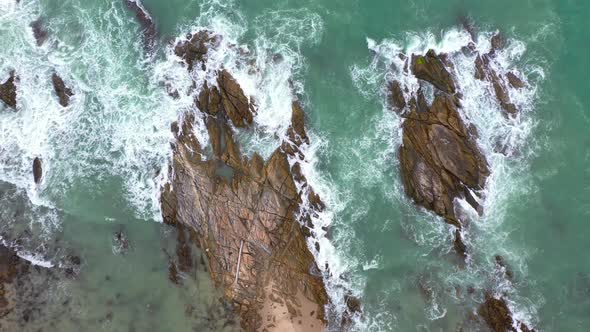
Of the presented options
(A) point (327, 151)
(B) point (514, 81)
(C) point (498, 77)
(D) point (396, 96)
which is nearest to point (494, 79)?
(C) point (498, 77)

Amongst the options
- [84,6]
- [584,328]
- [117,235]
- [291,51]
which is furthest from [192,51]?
[584,328]

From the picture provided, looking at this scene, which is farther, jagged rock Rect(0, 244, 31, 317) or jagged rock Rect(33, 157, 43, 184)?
jagged rock Rect(33, 157, 43, 184)

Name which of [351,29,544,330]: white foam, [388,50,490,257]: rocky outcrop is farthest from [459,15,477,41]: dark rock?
[388,50,490,257]: rocky outcrop

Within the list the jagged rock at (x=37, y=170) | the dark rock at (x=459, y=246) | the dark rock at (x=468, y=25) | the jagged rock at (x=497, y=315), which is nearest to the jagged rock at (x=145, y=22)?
the jagged rock at (x=37, y=170)

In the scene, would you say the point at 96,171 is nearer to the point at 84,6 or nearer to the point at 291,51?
the point at 84,6

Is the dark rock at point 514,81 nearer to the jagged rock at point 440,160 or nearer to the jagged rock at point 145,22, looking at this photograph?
the jagged rock at point 440,160

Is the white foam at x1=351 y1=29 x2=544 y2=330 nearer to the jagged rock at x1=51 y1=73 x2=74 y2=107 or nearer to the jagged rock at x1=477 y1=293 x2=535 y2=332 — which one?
the jagged rock at x1=477 y1=293 x2=535 y2=332

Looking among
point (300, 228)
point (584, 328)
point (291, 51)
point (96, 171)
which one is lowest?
point (584, 328)
